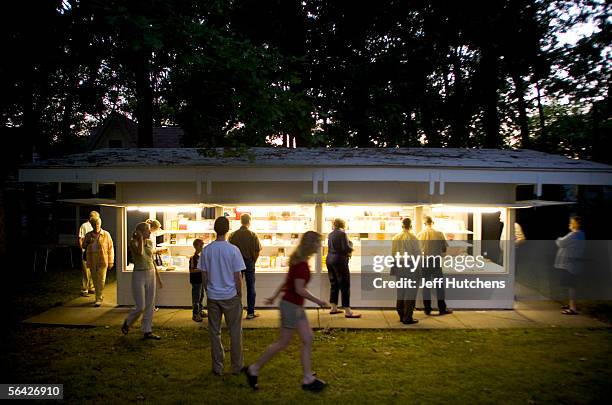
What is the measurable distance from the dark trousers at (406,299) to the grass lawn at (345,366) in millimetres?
532

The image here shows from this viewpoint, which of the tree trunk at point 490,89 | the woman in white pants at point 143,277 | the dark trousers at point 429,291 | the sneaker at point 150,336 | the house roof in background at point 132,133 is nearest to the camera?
the woman in white pants at point 143,277

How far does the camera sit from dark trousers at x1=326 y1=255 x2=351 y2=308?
9047mm

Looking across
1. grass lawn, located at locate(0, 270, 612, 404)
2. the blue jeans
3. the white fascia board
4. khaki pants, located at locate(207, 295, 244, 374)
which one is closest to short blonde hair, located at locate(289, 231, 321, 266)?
khaki pants, located at locate(207, 295, 244, 374)

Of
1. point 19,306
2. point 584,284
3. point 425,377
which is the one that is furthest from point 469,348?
point 19,306

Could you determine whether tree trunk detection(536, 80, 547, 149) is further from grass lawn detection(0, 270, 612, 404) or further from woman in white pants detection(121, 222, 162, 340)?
woman in white pants detection(121, 222, 162, 340)

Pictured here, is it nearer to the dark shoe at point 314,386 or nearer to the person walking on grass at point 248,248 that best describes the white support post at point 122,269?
the person walking on grass at point 248,248

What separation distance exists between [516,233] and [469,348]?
4.66 meters

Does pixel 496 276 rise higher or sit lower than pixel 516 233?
lower

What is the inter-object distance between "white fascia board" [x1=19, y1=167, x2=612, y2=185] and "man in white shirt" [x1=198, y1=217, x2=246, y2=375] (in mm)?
3442

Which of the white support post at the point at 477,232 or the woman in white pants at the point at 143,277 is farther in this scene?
the white support post at the point at 477,232

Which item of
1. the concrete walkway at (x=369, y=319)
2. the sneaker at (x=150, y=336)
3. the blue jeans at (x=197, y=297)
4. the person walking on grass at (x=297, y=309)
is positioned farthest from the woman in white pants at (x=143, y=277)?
the person walking on grass at (x=297, y=309)

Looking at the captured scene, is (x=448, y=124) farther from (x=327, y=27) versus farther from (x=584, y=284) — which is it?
(x=584, y=284)

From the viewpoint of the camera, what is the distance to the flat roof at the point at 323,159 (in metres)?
8.98

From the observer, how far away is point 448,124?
2098cm
